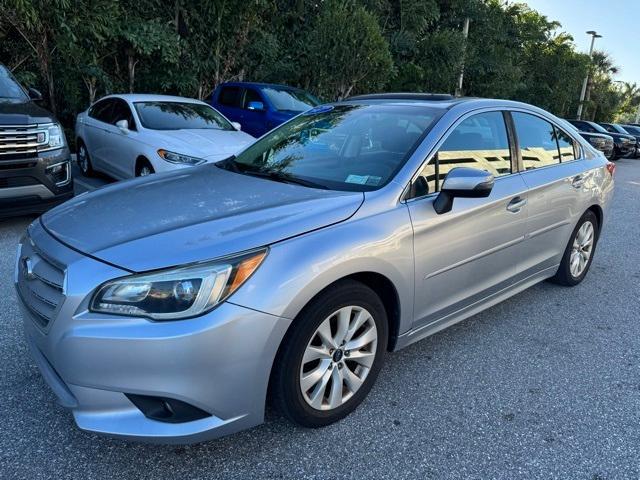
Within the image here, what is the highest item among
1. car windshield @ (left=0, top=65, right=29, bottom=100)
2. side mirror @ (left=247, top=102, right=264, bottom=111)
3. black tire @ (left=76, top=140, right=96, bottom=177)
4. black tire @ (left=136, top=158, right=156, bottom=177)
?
car windshield @ (left=0, top=65, right=29, bottom=100)

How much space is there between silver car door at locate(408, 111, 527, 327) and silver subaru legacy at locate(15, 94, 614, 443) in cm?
1

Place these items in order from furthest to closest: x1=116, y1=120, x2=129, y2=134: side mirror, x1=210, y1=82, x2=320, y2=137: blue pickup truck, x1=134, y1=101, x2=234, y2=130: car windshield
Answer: x1=210, y1=82, x2=320, y2=137: blue pickup truck → x1=134, y1=101, x2=234, y2=130: car windshield → x1=116, y1=120, x2=129, y2=134: side mirror

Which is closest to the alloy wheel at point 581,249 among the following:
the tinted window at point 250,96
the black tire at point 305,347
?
the black tire at point 305,347

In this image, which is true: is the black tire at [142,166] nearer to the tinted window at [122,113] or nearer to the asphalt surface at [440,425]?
the tinted window at [122,113]

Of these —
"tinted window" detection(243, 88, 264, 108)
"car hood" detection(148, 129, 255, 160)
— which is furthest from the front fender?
"tinted window" detection(243, 88, 264, 108)

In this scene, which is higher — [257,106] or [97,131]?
[257,106]

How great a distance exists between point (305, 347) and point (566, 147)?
307 centimetres

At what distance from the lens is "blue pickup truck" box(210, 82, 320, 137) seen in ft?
31.5

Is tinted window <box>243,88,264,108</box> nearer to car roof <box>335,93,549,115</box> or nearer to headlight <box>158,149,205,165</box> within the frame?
headlight <box>158,149,205,165</box>

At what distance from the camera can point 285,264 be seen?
2072mm

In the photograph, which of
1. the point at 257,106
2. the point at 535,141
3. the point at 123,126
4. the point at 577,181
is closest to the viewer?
the point at 535,141

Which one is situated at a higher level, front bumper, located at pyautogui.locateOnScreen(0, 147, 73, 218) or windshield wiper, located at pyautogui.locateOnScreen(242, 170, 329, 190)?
windshield wiper, located at pyautogui.locateOnScreen(242, 170, 329, 190)

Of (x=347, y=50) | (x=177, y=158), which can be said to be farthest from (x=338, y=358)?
(x=347, y=50)

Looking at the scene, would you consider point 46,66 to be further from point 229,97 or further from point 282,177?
point 282,177
